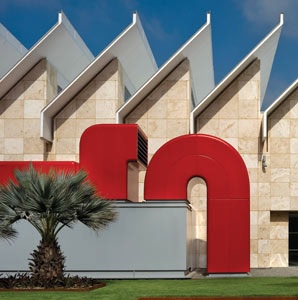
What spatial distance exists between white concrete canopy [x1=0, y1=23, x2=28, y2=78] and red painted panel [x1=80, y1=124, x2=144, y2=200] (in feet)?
43.7

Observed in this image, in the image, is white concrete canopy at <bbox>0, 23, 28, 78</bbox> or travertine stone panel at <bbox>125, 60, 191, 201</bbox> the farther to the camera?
white concrete canopy at <bbox>0, 23, 28, 78</bbox>

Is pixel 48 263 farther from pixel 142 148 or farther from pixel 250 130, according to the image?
pixel 250 130

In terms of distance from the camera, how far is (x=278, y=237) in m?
38.6

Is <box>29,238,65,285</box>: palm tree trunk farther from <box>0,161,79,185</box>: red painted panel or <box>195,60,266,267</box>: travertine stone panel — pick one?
<box>195,60,266,267</box>: travertine stone panel

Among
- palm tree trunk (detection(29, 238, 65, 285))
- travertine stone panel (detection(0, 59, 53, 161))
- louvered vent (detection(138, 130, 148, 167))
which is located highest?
travertine stone panel (detection(0, 59, 53, 161))

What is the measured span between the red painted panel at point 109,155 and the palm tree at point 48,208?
402 centimetres

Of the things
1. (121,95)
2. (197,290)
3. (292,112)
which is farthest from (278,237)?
(197,290)

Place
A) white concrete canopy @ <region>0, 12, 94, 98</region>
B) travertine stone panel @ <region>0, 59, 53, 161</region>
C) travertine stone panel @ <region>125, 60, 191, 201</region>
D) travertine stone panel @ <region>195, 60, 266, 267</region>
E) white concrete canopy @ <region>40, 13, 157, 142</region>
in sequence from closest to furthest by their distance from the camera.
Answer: white concrete canopy @ <region>0, 12, 94, 98</region>
white concrete canopy @ <region>40, 13, 157, 142</region>
travertine stone panel @ <region>0, 59, 53, 161</region>
travertine stone panel @ <region>125, 60, 191, 201</region>
travertine stone panel @ <region>195, 60, 266, 267</region>

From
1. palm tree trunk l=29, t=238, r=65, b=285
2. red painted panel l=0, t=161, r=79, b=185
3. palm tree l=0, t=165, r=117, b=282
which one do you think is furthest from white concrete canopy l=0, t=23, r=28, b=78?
palm tree trunk l=29, t=238, r=65, b=285

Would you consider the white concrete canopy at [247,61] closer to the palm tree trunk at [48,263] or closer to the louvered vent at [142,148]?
the louvered vent at [142,148]

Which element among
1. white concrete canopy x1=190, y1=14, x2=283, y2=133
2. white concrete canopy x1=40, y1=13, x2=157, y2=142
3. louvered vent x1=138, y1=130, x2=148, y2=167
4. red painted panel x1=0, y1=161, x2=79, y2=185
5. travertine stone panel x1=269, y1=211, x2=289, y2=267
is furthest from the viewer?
travertine stone panel x1=269, y1=211, x2=289, y2=267

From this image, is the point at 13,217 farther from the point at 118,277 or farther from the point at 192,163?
the point at 192,163

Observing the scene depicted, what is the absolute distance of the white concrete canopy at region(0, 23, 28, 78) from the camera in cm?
4053

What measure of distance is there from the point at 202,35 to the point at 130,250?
43.4ft
